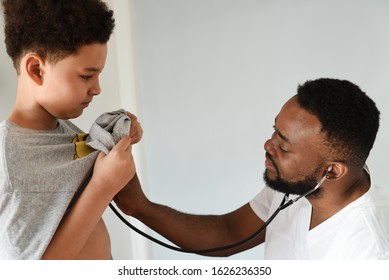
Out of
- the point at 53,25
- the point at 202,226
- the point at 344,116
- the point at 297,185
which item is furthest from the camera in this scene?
the point at 202,226

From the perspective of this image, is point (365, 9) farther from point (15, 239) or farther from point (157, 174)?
point (15, 239)

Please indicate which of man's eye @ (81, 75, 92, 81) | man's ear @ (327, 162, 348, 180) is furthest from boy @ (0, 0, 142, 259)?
man's ear @ (327, 162, 348, 180)

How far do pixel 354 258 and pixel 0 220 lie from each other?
57 centimetres

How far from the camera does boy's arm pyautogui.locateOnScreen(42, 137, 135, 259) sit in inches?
26.7

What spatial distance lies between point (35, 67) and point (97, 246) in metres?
0.32

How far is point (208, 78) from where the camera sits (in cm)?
89

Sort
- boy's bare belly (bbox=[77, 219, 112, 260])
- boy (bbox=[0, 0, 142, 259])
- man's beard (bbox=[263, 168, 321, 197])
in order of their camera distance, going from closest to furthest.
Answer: boy (bbox=[0, 0, 142, 259]), boy's bare belly (bbox=[77, 219, 112, 260]), man's beard (bbox=[263, 168, 321, 197])

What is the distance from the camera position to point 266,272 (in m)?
0.77

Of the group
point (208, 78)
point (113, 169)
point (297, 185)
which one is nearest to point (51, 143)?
point (113, 169)

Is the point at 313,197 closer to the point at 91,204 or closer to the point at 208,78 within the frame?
the point at 208,78

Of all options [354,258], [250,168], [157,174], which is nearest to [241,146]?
[250,168]

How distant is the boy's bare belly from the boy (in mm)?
46

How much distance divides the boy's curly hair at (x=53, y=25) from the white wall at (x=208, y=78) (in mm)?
204

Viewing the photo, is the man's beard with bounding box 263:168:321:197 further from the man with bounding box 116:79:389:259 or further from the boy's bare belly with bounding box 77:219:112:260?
the boy's bare belly with bounding box 77:219:112:260
